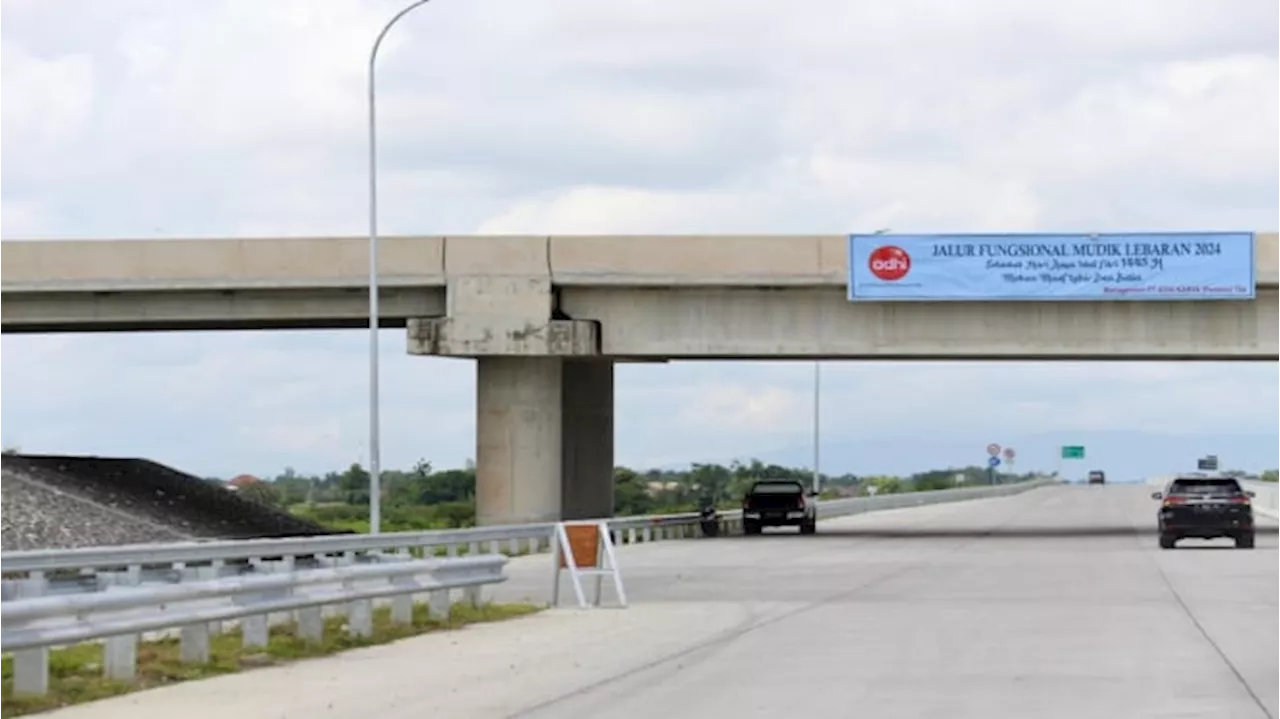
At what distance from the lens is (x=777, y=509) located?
6347 cm

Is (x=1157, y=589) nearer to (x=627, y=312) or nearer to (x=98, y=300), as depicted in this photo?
(x=627, y=312)

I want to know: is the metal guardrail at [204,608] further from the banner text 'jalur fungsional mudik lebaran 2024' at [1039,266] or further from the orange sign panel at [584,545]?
the banner text 'jalur fungsional mudik lebaran 2024' at [1039,266]

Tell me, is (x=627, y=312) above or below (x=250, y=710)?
above

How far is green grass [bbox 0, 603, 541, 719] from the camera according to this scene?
1650cm

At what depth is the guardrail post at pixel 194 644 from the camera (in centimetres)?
1905

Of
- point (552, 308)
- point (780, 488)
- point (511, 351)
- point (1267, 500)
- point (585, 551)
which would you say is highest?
point (552, 308)

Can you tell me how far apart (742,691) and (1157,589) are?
634 inches

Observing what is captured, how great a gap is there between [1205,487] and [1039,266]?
945cm

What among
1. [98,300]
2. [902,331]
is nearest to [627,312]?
[902,331]

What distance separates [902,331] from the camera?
55719 millimetres

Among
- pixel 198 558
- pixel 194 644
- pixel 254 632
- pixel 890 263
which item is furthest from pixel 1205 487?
pixel 194 644

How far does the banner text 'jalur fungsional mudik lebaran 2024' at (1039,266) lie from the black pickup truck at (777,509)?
34.8 ft

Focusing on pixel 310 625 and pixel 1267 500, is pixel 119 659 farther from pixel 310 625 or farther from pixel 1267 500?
pixel 1267 500

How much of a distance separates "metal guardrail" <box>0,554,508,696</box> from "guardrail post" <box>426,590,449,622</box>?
0.01 metres
